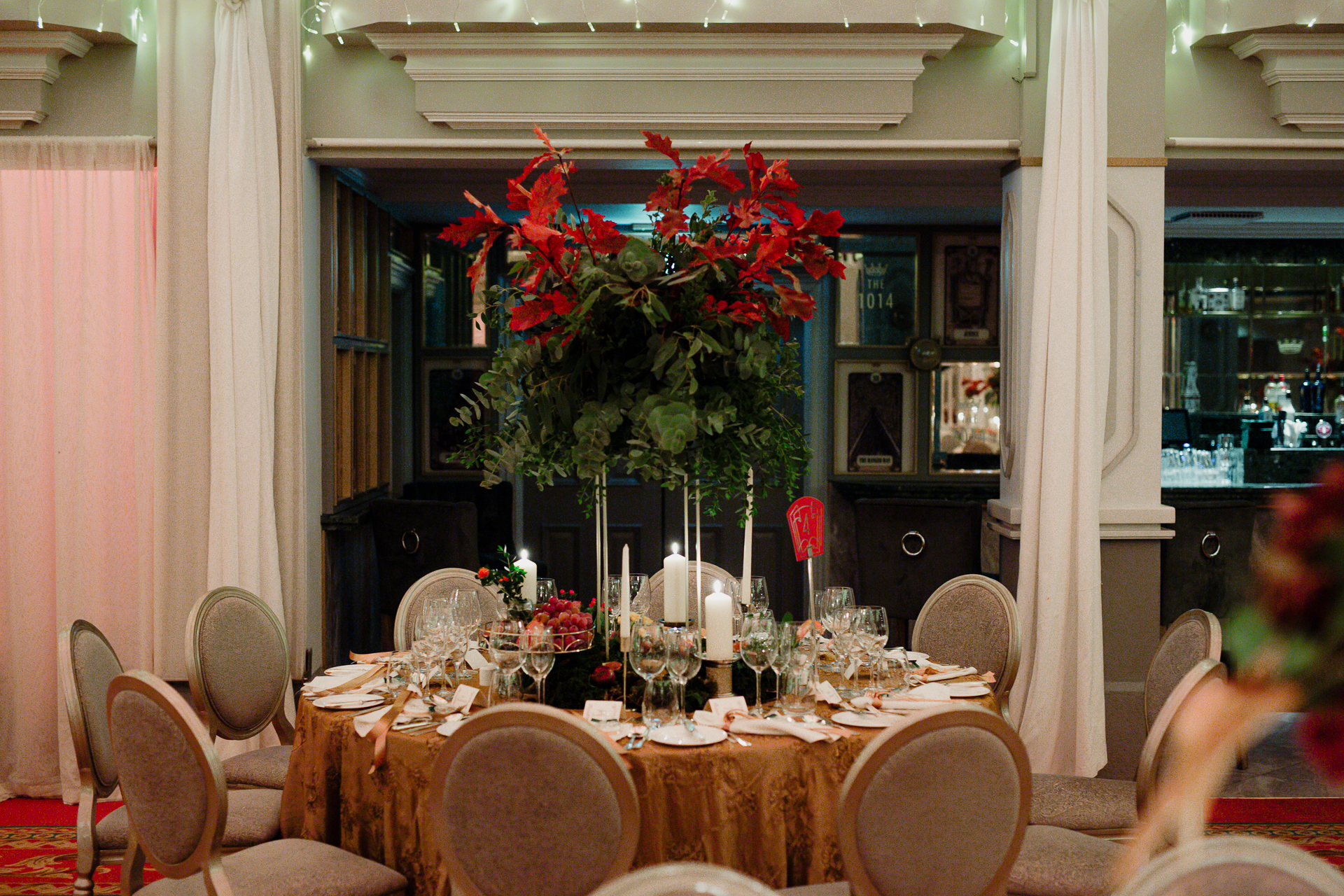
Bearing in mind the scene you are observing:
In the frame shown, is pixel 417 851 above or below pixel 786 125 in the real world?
below

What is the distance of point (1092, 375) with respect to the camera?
3955 millimetres

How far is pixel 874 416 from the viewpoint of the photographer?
6.41 meters

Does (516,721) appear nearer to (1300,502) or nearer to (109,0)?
(1300,502)

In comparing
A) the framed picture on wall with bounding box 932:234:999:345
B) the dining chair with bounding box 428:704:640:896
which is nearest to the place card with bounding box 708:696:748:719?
the dining chair with bounding box 428:704:640:896

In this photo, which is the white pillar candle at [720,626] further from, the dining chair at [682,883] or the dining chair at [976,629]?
the dining chair at [682,883]

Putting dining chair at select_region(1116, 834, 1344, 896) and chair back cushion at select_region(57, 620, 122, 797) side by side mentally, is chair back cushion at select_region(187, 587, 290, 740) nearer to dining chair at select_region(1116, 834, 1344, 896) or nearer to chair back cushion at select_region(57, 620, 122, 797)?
chair back cushion at select_region(57, 620, 122, 797)

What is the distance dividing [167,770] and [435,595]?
143 centimetres

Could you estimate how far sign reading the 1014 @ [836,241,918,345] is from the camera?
6.43m

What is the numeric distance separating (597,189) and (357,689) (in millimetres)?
3661

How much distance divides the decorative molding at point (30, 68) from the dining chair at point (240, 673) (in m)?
2.24

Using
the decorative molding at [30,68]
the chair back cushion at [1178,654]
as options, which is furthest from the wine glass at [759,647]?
the decorative molding at [30,68]

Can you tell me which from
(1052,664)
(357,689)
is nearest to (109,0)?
(357,689)

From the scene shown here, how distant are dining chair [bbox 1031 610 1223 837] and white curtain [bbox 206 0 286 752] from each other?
2765mm

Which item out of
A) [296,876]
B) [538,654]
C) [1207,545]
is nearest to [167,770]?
[296,876]
